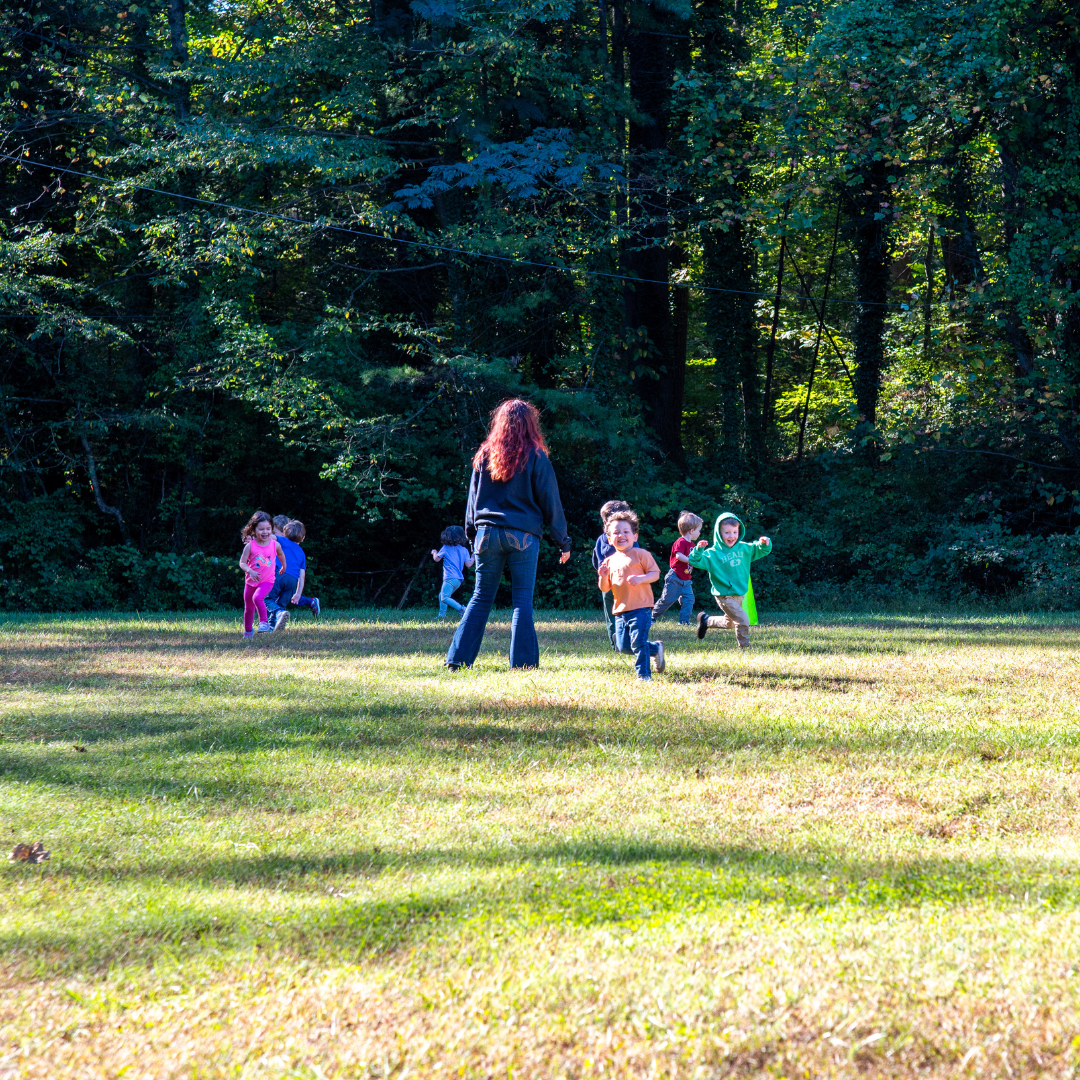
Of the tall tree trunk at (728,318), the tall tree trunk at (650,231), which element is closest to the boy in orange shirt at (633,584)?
the tall tree trunk at (650,231)

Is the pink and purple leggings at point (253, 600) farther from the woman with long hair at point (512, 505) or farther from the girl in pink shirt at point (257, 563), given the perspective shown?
the woman with long hair at point (512, 505)

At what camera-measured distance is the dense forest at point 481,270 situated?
20609 mm

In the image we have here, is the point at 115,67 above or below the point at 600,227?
above

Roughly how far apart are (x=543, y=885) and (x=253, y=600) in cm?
1037

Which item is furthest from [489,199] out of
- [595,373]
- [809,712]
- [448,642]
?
[809,712]

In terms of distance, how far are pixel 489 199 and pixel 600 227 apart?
6.96 feet

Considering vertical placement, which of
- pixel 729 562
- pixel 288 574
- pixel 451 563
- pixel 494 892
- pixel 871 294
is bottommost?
pixel 494 892

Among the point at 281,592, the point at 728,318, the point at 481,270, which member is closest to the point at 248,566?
the point at 281,592

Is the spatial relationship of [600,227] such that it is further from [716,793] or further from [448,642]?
[716,793]

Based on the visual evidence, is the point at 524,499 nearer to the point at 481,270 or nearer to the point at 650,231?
the point at 481,270

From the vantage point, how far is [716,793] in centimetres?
524

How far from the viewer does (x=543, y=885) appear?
392 cm

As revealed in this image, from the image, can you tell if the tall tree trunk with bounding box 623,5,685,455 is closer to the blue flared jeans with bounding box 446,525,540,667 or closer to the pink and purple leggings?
the pink and purple leggings

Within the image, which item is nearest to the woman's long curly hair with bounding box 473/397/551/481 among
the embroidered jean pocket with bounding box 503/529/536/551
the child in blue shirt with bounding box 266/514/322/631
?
the embroidered jean pocket with bounding box 503/529/536/551
